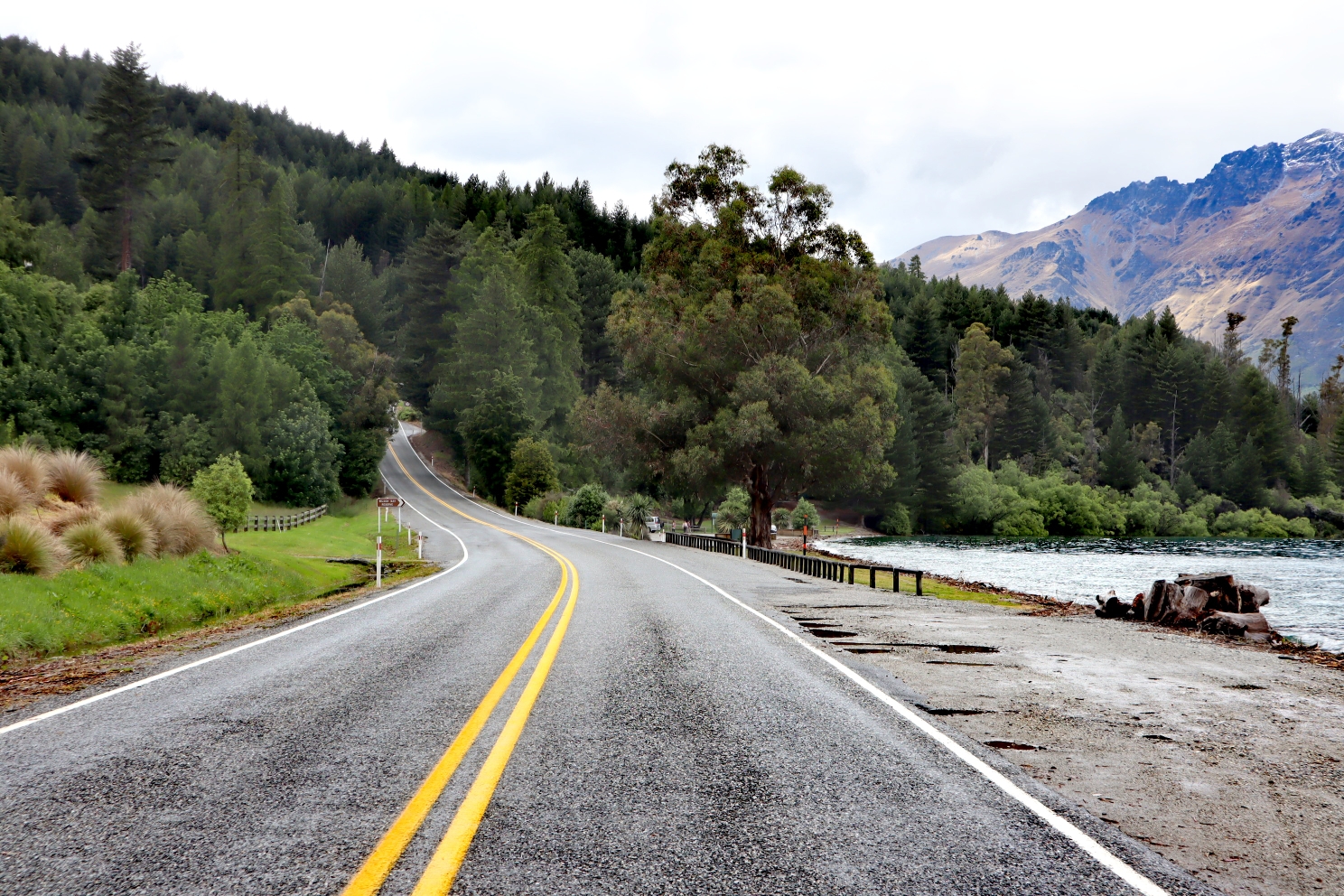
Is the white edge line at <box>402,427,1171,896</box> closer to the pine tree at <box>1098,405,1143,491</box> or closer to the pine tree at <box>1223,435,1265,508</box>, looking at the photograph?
the pine tree at <box>1098,405,1143,491</box>

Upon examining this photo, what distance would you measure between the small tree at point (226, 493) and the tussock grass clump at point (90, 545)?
51.0 feet

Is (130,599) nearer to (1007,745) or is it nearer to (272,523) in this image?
(1007,745)

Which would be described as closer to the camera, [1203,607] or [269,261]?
[1203,607]

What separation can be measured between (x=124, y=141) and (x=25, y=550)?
87402 mm

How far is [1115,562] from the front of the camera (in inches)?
1628

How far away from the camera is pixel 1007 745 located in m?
6.00

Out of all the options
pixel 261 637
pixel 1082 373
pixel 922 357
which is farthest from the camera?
pixel 1082 373

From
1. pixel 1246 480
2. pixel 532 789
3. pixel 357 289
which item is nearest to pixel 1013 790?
pixel 532 789

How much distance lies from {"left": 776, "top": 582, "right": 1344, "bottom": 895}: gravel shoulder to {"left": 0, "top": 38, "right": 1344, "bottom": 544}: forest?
24.2m

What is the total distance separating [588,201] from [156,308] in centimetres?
8793

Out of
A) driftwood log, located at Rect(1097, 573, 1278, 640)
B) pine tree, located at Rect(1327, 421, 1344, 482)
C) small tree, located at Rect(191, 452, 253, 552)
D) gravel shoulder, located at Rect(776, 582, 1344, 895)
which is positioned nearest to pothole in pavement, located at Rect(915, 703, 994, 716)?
gravel shoulder, located at Rect(776, 582, 1344, 895)

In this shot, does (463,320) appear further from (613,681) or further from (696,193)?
(613,681)

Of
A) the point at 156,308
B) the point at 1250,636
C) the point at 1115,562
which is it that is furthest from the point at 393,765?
the point at 156,308

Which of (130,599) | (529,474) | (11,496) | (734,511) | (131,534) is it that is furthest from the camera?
(529,474)
